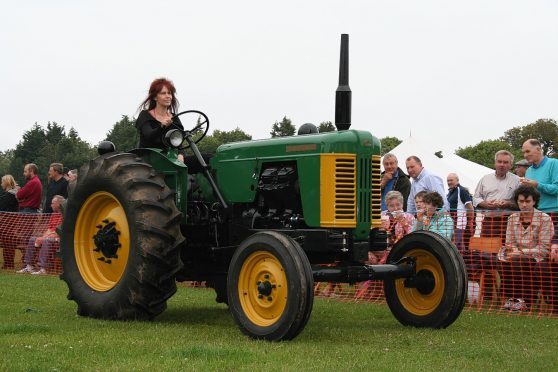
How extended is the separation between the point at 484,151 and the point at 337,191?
83389mm

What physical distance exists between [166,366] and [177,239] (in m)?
2.26

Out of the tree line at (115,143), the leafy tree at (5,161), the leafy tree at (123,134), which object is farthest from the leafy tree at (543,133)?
the leafy tree at (5,161)

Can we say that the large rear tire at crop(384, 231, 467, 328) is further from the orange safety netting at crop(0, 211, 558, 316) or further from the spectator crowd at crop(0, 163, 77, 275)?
the spectator crowd at crop(0, 163, 77, 275)

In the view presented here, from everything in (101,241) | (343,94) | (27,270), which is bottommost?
(27,270)

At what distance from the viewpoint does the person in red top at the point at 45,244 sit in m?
14.3

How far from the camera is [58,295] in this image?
10.2 metres

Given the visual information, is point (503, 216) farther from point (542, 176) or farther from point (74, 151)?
point (74, 151)

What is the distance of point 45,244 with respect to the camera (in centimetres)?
1430

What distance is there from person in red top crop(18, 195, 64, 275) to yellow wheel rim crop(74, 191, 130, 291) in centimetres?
604

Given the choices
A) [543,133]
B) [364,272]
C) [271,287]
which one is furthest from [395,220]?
[543,133]

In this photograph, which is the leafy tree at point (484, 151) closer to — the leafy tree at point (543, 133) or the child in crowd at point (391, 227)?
the leafy tree at point (543, 133)

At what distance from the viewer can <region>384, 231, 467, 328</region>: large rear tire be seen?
7.27 m

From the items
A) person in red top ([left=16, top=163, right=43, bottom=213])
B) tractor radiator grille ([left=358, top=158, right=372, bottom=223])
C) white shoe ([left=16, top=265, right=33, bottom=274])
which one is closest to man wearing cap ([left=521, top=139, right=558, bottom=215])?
tractor radiator grille ([left=358, top=158, right=372, bottom=223])

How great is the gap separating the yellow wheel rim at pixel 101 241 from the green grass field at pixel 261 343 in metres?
0.47
